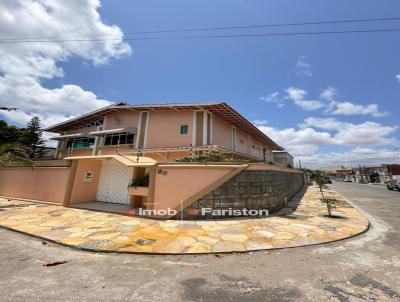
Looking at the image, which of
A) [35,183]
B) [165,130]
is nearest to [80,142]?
[35,183]

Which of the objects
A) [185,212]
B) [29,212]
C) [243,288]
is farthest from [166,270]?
[29,212]

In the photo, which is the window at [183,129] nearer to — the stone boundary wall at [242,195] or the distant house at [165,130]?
the distant house at [165,130]

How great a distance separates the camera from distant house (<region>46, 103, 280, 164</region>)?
14.2m

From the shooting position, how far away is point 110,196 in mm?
11109

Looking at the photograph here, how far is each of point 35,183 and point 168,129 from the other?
888 centimetres

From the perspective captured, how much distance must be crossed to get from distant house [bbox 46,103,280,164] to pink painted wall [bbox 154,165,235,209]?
509 centimetres

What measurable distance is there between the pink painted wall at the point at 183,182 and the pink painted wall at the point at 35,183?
6.07 metres

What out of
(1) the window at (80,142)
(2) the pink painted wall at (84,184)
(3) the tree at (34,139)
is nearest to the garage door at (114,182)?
(2) the pink painted wall at (84,184)

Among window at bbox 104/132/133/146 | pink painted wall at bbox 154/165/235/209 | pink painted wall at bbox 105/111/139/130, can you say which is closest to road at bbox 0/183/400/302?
pink painted wall at bbox 154/165/235/209

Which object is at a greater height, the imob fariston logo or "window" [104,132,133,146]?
"window" [104,132,133,146]

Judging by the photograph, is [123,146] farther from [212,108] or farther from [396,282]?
[396,282]

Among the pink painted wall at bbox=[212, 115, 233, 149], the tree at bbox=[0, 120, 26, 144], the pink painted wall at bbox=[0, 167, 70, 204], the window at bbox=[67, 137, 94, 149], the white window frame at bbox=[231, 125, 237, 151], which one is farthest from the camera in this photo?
the tree at bbox=[0, 120, 26, 144]

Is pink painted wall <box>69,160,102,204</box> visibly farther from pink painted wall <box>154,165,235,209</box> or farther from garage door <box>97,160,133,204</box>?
pink painted wall <box>154,165,235,209</box>

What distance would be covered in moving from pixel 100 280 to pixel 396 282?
5.00 m
